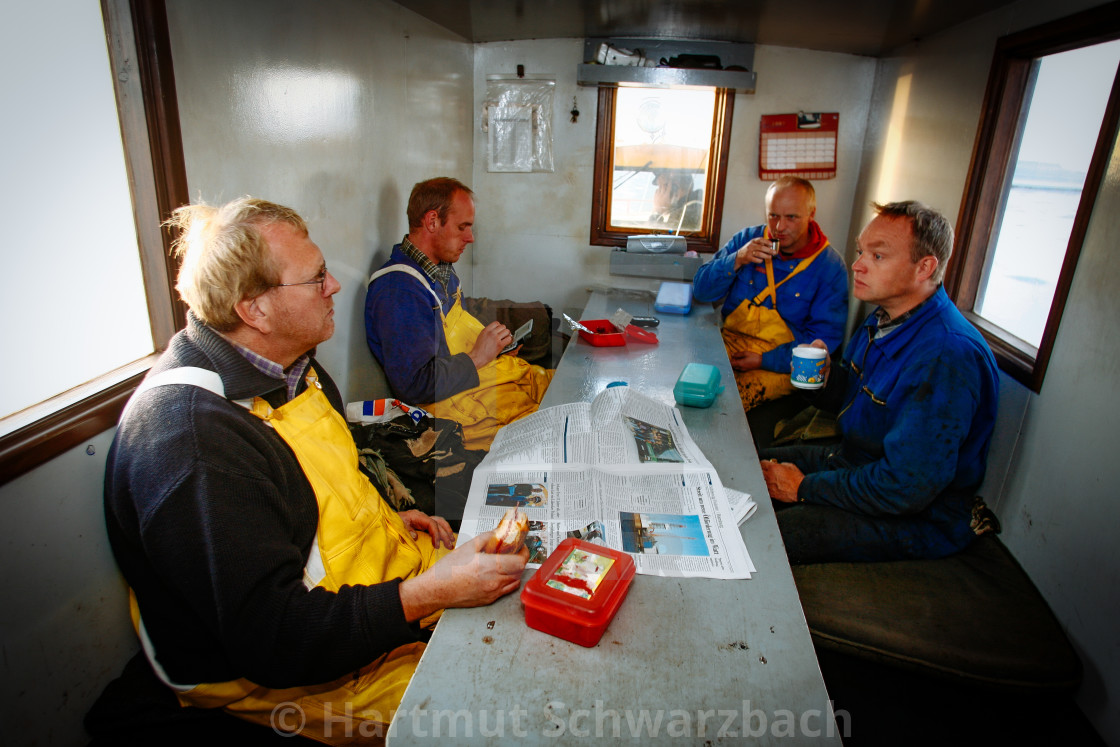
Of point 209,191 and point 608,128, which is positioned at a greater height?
point 608,128

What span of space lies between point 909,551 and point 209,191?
2.13 meters

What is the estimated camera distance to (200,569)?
1.03m

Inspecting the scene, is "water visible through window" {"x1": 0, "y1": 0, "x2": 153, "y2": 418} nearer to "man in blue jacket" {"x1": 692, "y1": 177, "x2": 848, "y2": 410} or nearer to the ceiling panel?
the ceiling panel

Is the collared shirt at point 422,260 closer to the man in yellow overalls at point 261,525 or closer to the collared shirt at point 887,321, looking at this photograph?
the man in yellow overalls at point 261,525

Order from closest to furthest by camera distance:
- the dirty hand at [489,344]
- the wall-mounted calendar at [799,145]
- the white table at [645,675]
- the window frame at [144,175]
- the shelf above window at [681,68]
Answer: the white table at [645,675] < the window frame at [144,175] < the dirty hand at [489,344] < the shelf above window at [681,68] < the wall-mounted calendar at [799,145]

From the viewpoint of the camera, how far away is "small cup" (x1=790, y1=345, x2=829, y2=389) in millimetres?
1989

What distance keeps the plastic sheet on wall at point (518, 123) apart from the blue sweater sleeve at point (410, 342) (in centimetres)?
187

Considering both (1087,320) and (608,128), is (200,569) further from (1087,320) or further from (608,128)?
(608,128)

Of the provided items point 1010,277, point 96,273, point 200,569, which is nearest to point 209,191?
point 96,273

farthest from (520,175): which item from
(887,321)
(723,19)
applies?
(887,321)

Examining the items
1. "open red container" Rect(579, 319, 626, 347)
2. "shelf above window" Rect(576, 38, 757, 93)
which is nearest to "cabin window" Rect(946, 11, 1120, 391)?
"open red container" Rect(579, 319, 626, 347)

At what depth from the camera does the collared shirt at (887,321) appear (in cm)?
180

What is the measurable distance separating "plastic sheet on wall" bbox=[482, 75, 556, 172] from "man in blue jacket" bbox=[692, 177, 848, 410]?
4.96 feet

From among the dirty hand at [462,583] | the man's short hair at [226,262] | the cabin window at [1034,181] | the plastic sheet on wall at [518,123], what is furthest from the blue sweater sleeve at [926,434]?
the plastic sheet on wall at [518,123]
